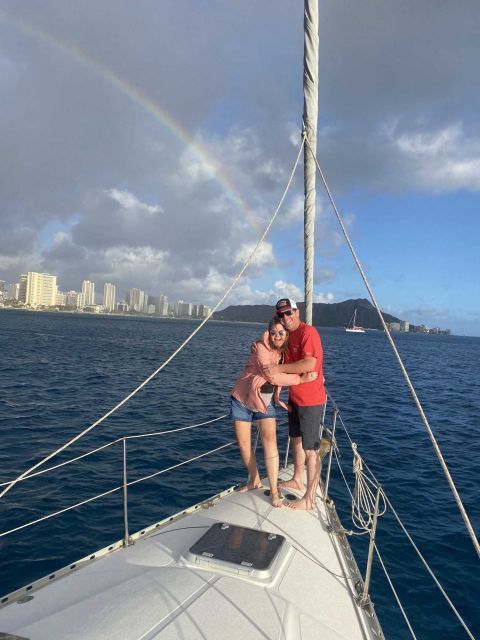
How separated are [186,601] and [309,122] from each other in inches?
199

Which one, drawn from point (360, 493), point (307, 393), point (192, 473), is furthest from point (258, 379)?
point (192, 473)

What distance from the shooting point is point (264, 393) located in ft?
15.5

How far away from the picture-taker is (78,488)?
9070mm

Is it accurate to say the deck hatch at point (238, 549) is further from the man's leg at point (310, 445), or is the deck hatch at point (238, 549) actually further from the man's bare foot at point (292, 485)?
the man's bare foot at point (292, 485)

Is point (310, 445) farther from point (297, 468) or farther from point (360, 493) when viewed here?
point (360, 493)

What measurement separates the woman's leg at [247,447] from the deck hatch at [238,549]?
107 cm

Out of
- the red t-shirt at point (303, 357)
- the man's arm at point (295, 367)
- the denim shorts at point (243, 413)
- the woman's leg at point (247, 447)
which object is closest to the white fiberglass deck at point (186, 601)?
the woman's leg at point (247, 447)

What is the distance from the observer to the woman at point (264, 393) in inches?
183

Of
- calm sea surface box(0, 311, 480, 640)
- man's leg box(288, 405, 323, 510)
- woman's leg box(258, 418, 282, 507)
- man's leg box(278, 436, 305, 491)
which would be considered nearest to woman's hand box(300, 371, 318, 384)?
man's leg box(288, 405, 323, 510)

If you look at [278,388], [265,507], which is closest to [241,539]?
[265,507]

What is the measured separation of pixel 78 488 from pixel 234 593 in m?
7.04

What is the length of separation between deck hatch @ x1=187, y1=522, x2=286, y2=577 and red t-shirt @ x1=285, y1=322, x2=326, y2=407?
1.62m

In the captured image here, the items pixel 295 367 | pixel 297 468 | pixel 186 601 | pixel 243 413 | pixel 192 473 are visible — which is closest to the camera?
pixel 186 601

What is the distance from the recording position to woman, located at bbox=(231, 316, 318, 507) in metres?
4.66
